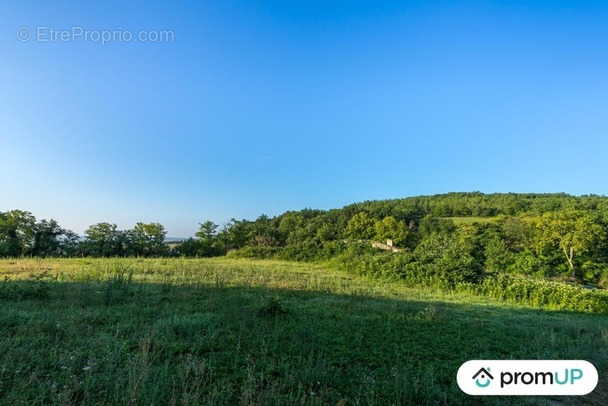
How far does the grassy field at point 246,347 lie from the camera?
2744 mm

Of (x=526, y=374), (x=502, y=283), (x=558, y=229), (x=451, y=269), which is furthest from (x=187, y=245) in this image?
(x=558, y=229)

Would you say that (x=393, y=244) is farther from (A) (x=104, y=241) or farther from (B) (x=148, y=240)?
(A) (x=104, y=241)

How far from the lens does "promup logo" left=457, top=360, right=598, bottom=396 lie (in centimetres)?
330

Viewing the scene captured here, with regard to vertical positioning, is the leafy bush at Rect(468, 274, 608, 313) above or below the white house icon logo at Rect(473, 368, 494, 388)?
below

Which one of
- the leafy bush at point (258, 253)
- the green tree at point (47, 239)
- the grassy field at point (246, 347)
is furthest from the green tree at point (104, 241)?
the grassy field at point (246, 347)

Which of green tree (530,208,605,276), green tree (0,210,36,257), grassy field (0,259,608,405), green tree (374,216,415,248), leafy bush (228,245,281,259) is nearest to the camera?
grassy field (0,259,608,405)

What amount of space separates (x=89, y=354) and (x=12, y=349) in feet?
2.72

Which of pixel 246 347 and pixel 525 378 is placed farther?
pixel 246 347

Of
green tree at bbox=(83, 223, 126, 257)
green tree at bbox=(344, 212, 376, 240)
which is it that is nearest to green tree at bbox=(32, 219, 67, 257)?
green tree at bbox=(83, 223, 126, 257)

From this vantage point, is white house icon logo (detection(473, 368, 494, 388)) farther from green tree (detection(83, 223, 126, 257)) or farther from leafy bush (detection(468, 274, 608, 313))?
green tree (detection(83, 223, 126, 257))

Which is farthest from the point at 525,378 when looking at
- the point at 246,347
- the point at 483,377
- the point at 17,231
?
the point at 17,231

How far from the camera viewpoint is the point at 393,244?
90.9 feet

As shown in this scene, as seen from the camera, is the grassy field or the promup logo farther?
the promup logo

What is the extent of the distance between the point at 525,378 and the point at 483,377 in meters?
0.62
